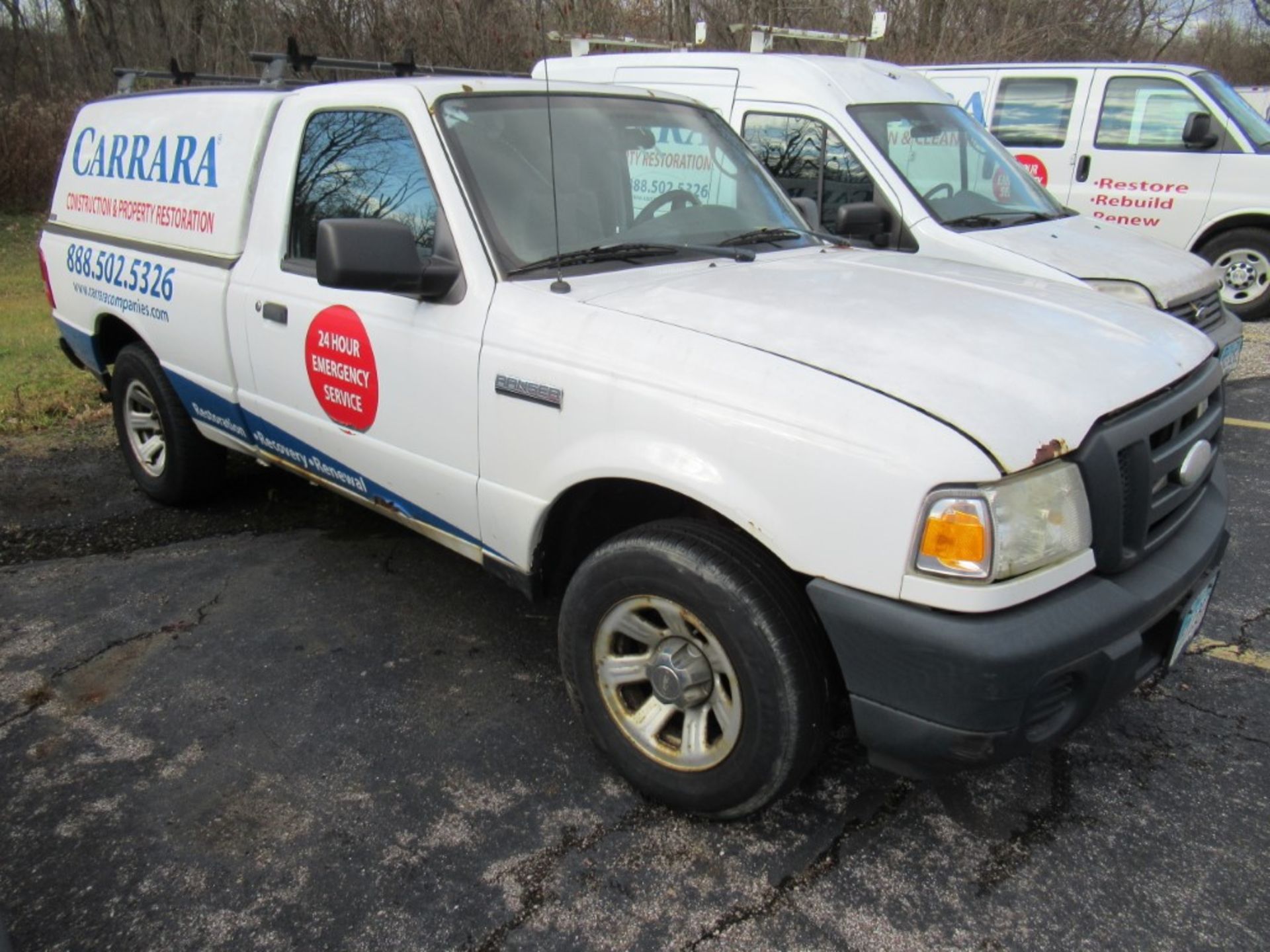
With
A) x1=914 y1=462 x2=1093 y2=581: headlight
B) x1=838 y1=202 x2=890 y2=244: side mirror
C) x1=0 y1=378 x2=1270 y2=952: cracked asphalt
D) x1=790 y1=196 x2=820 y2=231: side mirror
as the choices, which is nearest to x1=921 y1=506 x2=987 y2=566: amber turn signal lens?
x1=914 y1=462 x2=1093 y2=581: headlight

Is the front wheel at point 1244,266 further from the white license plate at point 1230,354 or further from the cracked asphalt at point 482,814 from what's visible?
the cracked asphalt at point 482,814

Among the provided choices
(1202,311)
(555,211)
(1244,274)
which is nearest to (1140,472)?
(555,211)

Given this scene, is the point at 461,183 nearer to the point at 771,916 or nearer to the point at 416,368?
the point at 416,368

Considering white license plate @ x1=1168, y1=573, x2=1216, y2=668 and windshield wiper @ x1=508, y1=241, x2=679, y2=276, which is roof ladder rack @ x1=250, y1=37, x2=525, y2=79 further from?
white license plate @ x1=1168, y1=573, x2=1216, y2=668

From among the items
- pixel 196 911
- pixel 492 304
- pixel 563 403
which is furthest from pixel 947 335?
pixel 196 911

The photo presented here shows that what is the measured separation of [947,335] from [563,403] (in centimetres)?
100

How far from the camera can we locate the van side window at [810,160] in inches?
230

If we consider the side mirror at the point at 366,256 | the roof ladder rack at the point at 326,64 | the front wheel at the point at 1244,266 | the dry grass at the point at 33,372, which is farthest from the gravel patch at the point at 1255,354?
the dry grass at the point at 33,372

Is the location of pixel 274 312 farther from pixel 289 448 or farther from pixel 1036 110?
pixel 1036 110

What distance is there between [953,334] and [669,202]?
1343mm

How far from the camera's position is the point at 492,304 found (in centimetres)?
286

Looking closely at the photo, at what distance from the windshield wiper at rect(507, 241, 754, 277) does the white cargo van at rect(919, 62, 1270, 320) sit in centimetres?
677

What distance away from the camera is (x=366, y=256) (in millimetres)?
2713

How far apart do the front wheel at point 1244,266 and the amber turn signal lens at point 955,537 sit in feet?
26.2
